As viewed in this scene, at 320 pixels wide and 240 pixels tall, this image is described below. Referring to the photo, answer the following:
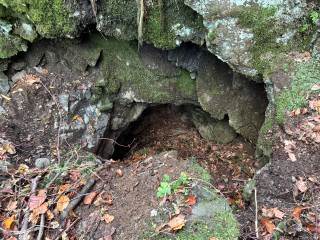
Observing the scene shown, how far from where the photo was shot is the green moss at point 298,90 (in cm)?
327

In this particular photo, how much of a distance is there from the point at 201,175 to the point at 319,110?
184 centimetres

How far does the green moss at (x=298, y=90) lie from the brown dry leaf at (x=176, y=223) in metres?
2.08

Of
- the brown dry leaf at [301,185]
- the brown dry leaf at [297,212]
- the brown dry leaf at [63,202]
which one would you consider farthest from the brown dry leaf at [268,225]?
the brown dry leaf at [63,202]

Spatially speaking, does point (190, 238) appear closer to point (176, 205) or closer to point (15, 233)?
point (176, 205)

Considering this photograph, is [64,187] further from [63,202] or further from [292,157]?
[292,157]

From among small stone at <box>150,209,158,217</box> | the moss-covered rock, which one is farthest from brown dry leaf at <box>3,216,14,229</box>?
the moss-covered rock

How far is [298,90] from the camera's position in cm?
331

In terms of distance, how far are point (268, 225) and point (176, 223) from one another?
1020 mm

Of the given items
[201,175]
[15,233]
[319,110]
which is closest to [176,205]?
[201,175]

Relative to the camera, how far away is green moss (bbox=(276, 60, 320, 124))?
327cm

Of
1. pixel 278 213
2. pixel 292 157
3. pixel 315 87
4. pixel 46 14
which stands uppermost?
pixel 315 87

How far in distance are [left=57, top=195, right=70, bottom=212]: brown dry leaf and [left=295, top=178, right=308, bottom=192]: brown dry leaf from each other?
274 cm

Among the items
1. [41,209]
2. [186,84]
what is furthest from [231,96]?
[41,209]

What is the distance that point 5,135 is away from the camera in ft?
14.6
